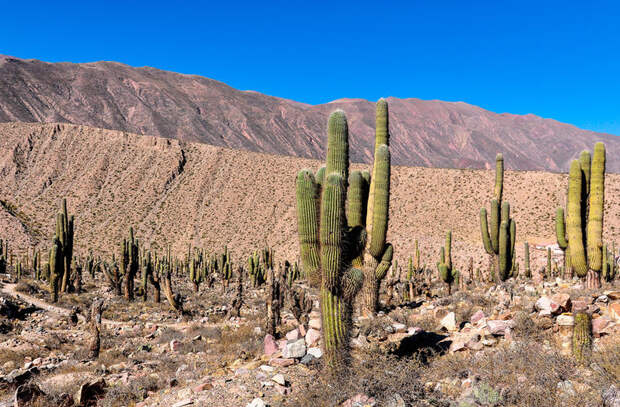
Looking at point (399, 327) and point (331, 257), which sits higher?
point (331, 257)

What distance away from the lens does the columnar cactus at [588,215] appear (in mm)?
11102

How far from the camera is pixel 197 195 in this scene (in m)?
Answer: 59.3

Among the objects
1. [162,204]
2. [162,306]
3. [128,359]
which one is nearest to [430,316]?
[128,359]

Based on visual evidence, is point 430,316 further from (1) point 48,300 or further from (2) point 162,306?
(1) point 48,300

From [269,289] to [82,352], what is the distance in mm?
4734

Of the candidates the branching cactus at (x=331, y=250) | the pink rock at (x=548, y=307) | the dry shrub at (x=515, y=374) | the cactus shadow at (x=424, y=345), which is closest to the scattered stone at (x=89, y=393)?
the branching cactus at (x=331, y=250)

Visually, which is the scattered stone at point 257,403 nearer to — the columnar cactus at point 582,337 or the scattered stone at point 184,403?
the scattered stone at point 184,403

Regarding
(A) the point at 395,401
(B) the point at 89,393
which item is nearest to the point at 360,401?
(A) the point at 395,401

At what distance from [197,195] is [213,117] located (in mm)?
93959

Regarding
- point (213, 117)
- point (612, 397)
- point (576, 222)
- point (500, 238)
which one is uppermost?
point (213, 117)

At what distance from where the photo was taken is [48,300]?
1991cm

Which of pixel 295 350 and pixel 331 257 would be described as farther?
pixel 295 350

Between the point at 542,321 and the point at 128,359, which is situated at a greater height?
the point at 542,321

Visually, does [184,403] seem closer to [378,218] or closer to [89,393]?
[89,393]
